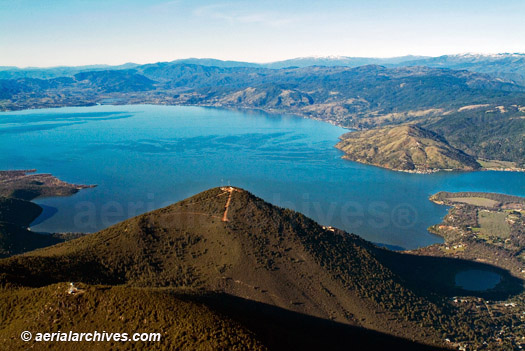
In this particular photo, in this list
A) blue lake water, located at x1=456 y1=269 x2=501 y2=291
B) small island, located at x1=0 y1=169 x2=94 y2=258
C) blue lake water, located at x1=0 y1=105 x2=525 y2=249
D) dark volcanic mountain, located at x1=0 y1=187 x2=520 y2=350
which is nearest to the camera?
dark volcanic mountain, located at x1=0 y1=187 x2=520 y2=350

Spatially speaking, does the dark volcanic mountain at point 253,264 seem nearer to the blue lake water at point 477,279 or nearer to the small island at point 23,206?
the blue lake water at point 477,279

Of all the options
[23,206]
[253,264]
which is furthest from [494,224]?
[23,206]

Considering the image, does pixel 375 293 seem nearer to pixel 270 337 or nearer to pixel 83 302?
pixel 270 337

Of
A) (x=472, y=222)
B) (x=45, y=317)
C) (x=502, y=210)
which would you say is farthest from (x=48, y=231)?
(x=502, y=210)

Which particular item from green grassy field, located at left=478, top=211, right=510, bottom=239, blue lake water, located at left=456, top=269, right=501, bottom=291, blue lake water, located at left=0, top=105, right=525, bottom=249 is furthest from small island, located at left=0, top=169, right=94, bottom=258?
green grassy field, located at left=478, top=211, right=510, bottom=239

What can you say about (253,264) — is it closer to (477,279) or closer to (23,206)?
(477,279)

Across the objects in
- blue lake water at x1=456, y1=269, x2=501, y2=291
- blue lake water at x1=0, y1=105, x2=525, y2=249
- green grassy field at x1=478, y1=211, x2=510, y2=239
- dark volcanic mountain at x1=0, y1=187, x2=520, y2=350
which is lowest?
green grassy field at x1=478, y1=211, x2=510, y2=239

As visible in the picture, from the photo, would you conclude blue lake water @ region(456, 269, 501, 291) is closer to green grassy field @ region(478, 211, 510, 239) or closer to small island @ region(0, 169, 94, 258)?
green grassy field @ region(478, 211, 510, 239)

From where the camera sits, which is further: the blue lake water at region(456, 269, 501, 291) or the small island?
the small island
